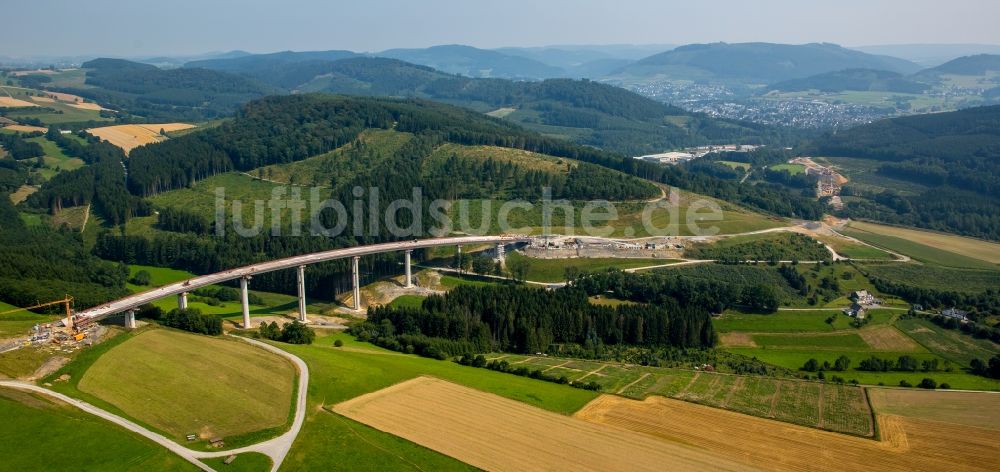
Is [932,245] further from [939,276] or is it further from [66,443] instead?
[66,443]


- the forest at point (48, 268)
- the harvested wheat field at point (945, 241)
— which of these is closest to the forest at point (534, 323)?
the forest at point (48, 268)

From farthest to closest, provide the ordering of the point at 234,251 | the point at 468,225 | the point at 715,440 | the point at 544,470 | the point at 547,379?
1. the point at 468,225
2. the point at 234,251
3. the point at 547,379
4. the point at 715,440
5. the point at 544,470

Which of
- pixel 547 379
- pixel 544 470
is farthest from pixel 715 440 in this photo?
pixel 547 379

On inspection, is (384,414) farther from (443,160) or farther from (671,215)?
(443,160)

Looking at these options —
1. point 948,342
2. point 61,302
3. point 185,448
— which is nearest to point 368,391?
point 185,448

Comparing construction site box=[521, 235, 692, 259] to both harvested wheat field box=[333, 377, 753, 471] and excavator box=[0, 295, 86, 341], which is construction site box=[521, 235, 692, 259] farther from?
excavator box=[0, 295, 86, 341]

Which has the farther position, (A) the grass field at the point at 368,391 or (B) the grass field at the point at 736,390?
(B) the grass field at the point at 736,390

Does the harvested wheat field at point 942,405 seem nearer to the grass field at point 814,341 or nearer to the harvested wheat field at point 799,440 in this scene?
the harvested wheat field at point 799,440
